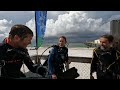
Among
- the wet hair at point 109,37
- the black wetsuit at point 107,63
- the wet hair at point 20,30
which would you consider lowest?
the black wetsuit at point 107,63

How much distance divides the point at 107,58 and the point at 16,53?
1301 mm

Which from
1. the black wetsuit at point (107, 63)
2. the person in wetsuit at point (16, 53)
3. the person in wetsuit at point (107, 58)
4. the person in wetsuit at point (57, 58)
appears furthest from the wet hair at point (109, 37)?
the person in wetsuit at point (16, 53)

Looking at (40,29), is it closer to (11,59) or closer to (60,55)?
(60,55)

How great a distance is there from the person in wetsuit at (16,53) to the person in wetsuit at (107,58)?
0.85 meters

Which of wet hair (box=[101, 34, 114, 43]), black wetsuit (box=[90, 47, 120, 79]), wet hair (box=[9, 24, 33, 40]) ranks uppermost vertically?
wet hair (box=[9, 24, 33, 40])

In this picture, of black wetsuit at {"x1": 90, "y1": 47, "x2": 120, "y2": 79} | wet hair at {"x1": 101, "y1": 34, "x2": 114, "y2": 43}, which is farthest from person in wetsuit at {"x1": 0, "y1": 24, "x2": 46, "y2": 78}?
wet hair at {"x1": 101, "y1": 34, "x2": 114, "y2": 43}

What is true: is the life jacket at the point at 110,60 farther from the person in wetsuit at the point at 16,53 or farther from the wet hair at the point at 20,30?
the wet hair at the point at 20,30

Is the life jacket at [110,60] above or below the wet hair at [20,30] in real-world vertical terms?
below

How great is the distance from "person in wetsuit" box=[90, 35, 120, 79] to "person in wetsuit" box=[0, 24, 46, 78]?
2.80 ft

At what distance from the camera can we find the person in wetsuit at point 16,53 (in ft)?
9.81

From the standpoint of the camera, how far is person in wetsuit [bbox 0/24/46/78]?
2990 mm

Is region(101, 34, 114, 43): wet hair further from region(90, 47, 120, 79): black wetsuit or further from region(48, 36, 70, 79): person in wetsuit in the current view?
region(48, 36, 70, 79): person in wetsuit
